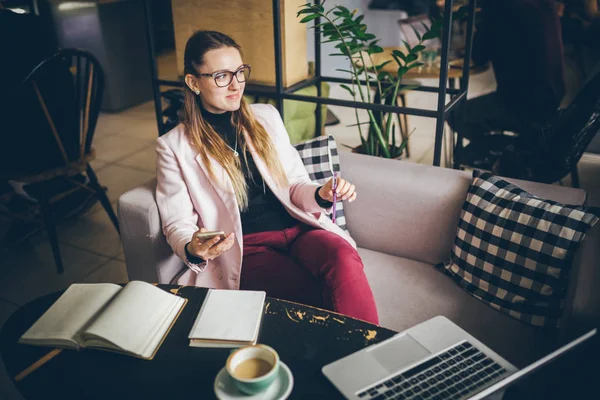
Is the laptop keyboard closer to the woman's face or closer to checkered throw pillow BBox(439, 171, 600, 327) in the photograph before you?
checkered throw pillow BBox(439, 171, 600, 327)

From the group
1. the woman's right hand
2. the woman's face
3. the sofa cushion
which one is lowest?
the sofa cushion

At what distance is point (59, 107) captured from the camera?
2373 mm

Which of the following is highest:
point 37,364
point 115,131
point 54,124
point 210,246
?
A: point 54,124

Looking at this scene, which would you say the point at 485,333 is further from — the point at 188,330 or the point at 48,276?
the point at 48,276

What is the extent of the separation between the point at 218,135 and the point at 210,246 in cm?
44

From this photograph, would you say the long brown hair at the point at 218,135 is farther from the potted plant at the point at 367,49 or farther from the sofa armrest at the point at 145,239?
the potted plant at the point at 367,49

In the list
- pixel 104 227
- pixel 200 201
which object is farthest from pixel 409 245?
pixel 104 227

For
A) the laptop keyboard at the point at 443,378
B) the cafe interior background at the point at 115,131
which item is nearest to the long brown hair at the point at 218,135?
the cafe interior background at the point at 115,131

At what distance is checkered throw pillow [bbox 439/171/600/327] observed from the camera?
145 centimetres

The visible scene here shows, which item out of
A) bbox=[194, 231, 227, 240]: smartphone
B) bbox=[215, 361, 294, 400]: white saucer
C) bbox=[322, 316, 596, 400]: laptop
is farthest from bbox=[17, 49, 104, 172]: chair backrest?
bbox=[322, 316, 596, 400]: laptop

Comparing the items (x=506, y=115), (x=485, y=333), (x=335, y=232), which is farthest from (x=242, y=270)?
(x=506, y=115)

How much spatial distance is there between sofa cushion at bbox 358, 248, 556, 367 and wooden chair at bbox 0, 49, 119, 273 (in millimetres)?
1442

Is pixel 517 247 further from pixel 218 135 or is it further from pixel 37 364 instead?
pixel 37 364

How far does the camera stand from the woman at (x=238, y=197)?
160 cm
